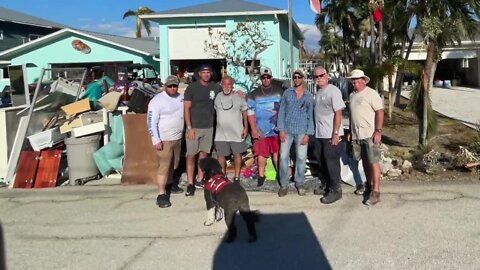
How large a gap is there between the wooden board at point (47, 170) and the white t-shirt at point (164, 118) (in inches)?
104

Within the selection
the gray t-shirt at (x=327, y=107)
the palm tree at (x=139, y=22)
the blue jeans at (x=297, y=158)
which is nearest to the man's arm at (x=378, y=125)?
the gray t-shirt at (x=327, y=107)

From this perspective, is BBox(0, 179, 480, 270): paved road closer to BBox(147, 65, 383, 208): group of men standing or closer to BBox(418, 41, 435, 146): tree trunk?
BBox(147, 65, 383, 208): group of men standing

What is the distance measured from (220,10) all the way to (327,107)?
14.6 metres

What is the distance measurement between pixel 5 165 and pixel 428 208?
6950 millimetres

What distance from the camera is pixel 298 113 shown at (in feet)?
22.0

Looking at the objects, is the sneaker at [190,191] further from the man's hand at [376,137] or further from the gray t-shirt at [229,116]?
the man's hand at [376,137]

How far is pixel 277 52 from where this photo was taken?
20359mm

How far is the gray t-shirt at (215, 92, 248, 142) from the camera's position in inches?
275

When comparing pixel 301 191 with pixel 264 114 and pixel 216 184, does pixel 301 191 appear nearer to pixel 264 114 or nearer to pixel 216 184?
pixel 264 114

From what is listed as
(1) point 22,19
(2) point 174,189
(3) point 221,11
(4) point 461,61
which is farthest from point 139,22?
(2) point 174,189

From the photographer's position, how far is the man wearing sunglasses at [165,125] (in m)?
6.76

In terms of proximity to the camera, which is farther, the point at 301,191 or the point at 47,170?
the point at 47,170

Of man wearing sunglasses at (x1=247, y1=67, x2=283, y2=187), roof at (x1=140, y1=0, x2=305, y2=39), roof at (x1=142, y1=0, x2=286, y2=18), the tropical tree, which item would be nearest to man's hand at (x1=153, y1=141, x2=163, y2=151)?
man wearing sunglasses at (x1=247, y1=67, x2=283, y2=187)

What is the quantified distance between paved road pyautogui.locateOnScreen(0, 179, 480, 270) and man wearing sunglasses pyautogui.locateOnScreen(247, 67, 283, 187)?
2.48ft
